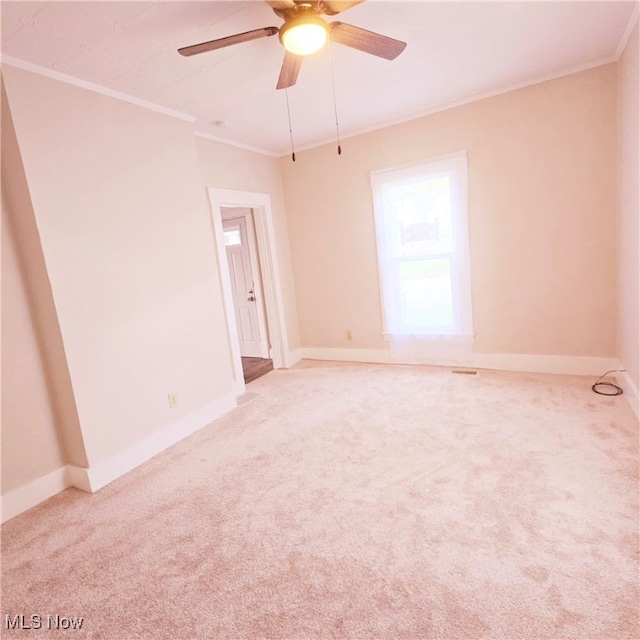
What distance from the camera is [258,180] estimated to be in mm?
4473

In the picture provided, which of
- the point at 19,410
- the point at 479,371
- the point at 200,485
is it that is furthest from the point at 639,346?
the point at 19,410

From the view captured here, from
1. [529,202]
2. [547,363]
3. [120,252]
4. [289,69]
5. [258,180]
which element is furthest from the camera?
[258,180]

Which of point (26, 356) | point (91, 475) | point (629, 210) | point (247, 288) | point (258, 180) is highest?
point (258, 180)

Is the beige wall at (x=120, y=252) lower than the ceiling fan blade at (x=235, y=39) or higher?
lower

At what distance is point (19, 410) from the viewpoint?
94.1 inches

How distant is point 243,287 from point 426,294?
256 centimetres

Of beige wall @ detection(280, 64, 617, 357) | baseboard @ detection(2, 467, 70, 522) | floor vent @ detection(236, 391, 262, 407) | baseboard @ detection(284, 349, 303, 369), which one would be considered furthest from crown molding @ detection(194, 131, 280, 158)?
baseboard @ detection(2, 467, 70, 522)

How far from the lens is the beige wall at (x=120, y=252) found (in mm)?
2352

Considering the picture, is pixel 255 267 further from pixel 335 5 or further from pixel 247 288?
pixel 335 5

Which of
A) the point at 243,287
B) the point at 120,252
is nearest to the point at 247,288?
the point at 243,287

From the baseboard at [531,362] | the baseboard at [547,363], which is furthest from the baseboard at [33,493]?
the baseboard at [547,363]

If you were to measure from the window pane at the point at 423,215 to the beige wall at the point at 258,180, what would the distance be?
1454 millimetres

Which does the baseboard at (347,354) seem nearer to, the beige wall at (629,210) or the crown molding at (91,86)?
the beige wall at (629,210)

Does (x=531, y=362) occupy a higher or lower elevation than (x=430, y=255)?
lower
